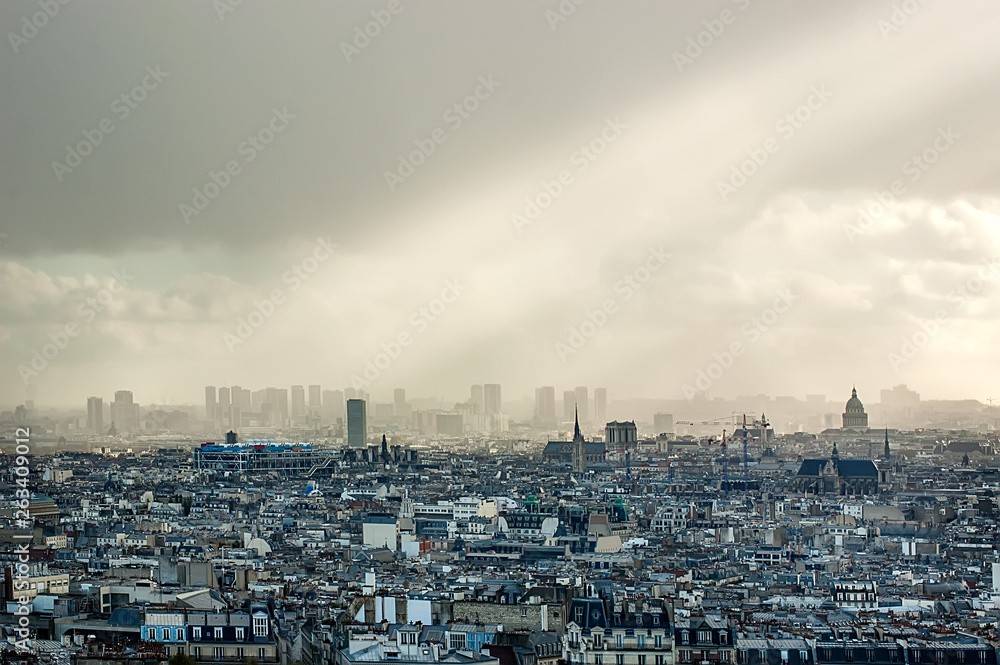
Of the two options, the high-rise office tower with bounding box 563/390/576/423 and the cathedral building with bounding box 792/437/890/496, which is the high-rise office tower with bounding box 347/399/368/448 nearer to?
the high-rise office tower with bounding box 563/390/576/423

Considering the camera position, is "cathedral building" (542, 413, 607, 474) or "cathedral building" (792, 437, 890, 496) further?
"cathedral building" (542, 413, 607, 474)

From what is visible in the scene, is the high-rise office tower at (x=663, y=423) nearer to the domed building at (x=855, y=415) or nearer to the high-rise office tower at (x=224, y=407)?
the domed building at (x=855, y=415)

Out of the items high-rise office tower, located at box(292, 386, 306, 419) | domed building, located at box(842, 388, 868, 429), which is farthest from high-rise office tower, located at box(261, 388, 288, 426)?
domed building, located at box(842, 388, 868, 429)

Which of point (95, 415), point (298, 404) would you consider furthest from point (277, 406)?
point (95, 415)

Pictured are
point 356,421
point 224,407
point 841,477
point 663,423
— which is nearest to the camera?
point 841,477

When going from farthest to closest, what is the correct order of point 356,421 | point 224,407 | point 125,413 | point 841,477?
point 356,421 < point 224,407 < point 125,413 < point 841,477

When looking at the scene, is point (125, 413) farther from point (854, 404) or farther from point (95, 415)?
point (854, 404)

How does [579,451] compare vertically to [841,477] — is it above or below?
above

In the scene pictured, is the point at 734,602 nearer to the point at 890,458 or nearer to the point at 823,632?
the point at 823,632
